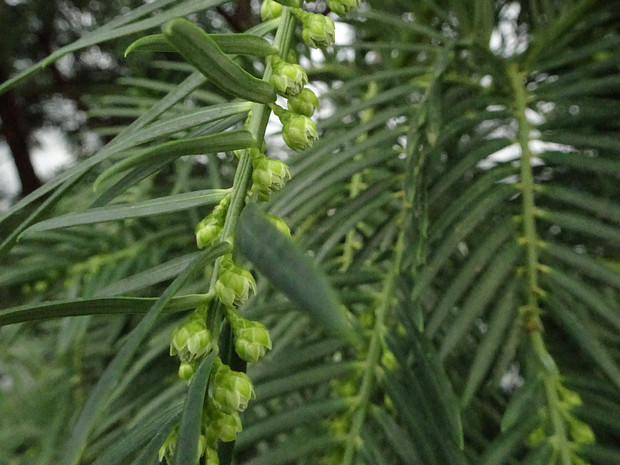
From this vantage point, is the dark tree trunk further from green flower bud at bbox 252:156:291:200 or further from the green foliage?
green flower bud at bbox 252:156:291:200

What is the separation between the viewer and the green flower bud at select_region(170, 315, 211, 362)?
0.16 m

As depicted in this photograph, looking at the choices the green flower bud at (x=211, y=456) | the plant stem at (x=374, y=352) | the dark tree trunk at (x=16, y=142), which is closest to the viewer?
the green flower bud at (x=211, y=456)

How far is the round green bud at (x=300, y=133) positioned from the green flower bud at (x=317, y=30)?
4 cm

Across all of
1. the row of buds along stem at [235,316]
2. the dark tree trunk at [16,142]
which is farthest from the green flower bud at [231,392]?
the dark tree trunk at [16,142]

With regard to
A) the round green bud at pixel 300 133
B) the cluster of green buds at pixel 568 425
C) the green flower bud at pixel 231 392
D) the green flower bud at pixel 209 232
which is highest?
the round green bud at pixel 300 133

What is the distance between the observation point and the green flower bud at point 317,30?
0.67 feet

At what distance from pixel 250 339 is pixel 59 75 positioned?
80 cm

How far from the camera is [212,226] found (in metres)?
0.18

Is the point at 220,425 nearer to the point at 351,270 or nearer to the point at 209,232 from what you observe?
the point at 209,232

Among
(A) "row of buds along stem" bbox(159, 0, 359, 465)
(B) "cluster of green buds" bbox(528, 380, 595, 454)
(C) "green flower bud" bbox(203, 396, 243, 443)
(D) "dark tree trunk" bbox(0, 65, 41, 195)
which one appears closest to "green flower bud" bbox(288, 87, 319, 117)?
(A) "row of buds along stem" bbox(159, 0, 359, 465)

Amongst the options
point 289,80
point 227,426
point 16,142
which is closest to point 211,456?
Answer: point 227,426

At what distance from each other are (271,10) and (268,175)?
3.5 inches

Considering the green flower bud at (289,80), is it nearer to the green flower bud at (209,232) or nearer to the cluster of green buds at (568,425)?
the green flower bud at (209,232)

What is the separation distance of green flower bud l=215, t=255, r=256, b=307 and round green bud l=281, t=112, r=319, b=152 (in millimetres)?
49
